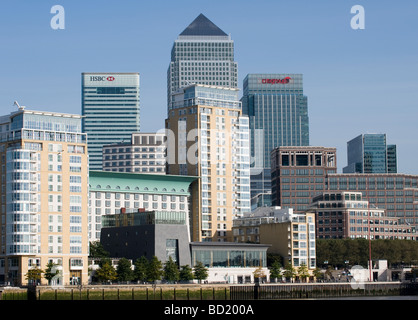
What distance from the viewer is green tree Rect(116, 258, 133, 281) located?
18512 cm

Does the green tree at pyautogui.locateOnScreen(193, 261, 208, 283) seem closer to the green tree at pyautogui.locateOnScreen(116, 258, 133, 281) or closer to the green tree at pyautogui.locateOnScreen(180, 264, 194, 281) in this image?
the green tree at pyautogui.locateOnScreen(180, 264, 194, 281)

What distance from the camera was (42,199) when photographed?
191 meters

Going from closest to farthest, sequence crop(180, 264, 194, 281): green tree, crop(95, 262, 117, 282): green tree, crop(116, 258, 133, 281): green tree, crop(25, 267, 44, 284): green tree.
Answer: crop(25, 267, 44, 284): green tree → crop(95, 262, 117, 282): green tree → crop(116, 258, 133, 281): green tree → crop(180, 264, 194, 281): green tree

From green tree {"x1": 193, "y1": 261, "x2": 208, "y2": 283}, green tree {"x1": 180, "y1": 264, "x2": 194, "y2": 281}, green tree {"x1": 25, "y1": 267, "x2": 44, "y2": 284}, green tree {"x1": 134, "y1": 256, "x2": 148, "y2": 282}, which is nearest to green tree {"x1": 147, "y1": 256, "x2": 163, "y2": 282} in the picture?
green tree {"x1": 134, "y1": 256, "x2": 148, "y2": 282}

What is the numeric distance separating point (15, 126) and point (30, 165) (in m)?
11.6

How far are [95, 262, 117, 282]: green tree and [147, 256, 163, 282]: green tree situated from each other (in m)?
6.90

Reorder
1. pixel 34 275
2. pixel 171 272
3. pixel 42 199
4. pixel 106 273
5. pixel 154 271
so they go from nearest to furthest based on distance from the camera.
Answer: pixel 34 275 → pixel 154 271 → pixel 106 273 → pixel 171 272 → pixel 42 199

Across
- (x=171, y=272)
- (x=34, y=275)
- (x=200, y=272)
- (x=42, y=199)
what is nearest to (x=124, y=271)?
(x=171, y=272)

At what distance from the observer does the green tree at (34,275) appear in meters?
182

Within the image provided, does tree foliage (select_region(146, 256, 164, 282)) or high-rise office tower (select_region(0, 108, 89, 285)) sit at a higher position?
high-rise office tower (select_region(0, 108, 89, 285))

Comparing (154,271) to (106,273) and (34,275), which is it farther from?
(34,275)

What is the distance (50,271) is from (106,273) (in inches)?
440
